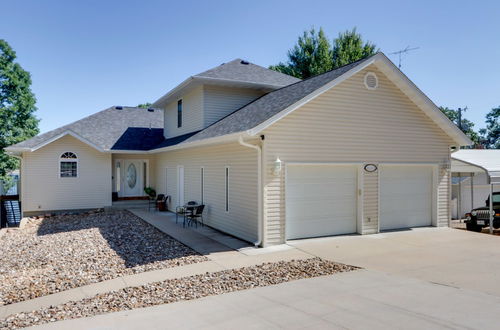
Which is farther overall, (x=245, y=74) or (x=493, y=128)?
(x=493, y=128)

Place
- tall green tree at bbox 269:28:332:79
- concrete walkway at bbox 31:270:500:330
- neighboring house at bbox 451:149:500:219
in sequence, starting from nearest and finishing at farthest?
concrete walkway at bbox 31:270:500:330
neighboring house at bbox 451:149:500:219
tall green tree at bbox 269:28:332:79

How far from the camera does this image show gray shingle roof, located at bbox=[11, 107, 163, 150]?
17.3 meters

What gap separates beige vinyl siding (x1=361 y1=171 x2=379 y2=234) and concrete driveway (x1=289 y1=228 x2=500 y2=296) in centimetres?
35

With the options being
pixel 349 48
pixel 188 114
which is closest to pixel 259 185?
pixel 188 114

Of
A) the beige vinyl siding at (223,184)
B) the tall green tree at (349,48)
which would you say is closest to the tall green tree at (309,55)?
the tall green tree at (349,48)

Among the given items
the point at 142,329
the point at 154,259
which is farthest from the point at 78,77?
the point at 142,329

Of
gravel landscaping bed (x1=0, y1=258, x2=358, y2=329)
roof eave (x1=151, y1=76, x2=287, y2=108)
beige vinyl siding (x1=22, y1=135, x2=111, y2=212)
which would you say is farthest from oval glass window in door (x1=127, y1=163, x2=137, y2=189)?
gravel landscaping bed (x1=0, y1=258, x2=358, y2=329)

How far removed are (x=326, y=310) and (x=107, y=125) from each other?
18.7 m

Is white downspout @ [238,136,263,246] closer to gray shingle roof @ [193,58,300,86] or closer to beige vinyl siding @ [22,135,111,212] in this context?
gray shingle roof @ [193,58,300,86]

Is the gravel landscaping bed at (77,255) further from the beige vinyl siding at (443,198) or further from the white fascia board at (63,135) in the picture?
the beige vinyl siding at (443,198)

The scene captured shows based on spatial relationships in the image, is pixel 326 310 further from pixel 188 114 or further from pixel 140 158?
pixel 140 158

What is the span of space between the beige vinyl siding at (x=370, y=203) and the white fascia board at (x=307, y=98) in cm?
293

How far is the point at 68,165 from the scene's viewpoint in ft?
56.6

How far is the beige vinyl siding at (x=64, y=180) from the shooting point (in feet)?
54.3
